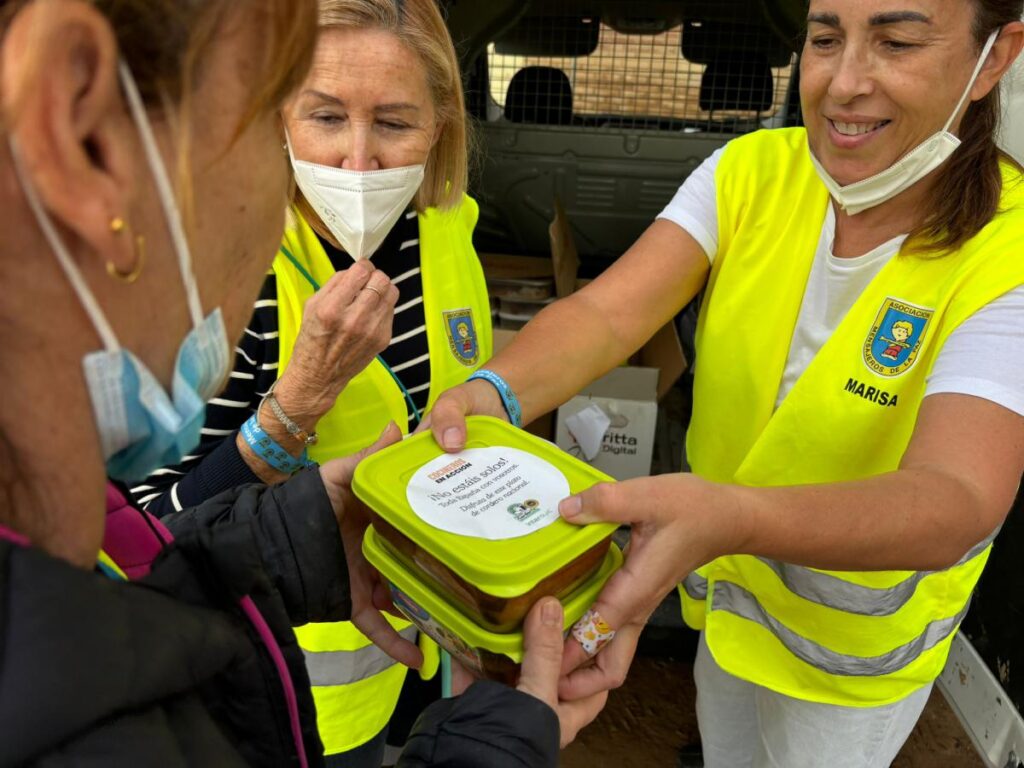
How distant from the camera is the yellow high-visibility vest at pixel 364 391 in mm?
1542

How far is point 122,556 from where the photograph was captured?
0.90 m

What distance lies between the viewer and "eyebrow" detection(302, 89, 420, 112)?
1.51 meters

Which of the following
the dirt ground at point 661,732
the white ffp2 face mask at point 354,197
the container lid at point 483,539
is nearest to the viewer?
the container lid at point 483,539

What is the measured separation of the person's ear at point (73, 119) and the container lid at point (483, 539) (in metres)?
0.54

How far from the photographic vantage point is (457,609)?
1.01m

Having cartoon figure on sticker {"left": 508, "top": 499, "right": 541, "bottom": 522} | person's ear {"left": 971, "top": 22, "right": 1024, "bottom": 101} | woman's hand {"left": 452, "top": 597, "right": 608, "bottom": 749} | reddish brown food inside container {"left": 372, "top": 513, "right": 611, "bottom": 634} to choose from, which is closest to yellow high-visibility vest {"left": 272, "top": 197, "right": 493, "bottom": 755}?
reddish brown food inside container {"left": 372, "top": 513, "right": 611, "bottom": 634}

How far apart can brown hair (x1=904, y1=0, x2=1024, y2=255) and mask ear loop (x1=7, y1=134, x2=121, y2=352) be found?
4.18 feet

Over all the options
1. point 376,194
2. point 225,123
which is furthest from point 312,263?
point 225,123

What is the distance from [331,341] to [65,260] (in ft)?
2.73

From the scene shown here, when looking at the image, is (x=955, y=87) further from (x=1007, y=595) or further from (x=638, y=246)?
(x=1007, y=595)

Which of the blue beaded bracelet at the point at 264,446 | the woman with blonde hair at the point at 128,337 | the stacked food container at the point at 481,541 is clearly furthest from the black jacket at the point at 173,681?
the blue beaded bracelet at the point at 264,446

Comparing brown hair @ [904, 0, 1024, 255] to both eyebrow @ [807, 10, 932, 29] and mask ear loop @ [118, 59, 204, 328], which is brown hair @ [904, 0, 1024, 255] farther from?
mask ear loop @ [118, 59, 204, 328]

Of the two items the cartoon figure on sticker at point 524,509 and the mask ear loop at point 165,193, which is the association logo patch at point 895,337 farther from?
the mask ear loop at point 165,193

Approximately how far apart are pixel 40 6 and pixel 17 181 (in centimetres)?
11
